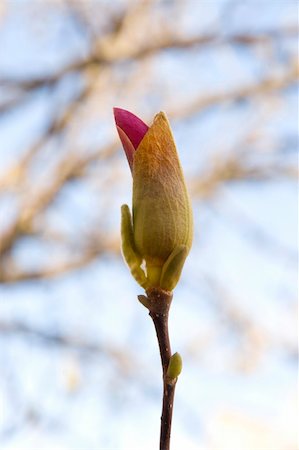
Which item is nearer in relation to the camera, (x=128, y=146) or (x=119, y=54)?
(x=128, y=146)

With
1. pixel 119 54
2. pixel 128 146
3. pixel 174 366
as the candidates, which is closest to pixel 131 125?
pixel 128 146

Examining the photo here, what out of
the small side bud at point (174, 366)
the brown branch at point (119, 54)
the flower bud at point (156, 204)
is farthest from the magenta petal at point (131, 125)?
the brown branch at point (119, 54)

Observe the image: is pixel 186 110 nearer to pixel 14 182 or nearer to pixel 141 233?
pixel 14 182

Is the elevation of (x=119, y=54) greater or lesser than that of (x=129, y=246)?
greater

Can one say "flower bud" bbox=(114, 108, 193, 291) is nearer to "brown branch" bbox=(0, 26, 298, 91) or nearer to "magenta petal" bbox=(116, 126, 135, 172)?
"magenta petal" bbox=(116, 126, 135, 172)

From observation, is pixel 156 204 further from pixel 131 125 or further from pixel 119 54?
pixel 119 54

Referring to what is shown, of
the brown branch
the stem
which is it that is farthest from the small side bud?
the brown branch

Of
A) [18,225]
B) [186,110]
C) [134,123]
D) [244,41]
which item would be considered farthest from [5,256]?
[134,123]
